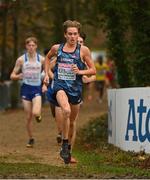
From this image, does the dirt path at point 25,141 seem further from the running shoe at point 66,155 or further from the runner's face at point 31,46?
the runner's face at point 31,46

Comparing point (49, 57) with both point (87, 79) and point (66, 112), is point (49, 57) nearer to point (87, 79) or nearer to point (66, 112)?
point (87, 79)

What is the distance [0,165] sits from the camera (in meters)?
11.0

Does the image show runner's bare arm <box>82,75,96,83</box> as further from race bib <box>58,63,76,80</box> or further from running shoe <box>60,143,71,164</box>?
running shoe <box>60,143,71,164</box>

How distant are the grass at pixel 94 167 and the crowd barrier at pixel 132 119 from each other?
7.3 inches

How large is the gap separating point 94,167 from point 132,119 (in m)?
1.86

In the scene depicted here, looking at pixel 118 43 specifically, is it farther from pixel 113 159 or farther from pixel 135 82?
pixel 113 159

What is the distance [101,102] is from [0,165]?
876 inches

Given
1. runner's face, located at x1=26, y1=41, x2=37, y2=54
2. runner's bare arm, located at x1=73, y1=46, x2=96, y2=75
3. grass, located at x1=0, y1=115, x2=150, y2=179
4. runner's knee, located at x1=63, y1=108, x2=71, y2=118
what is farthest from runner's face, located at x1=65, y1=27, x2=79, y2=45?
runner's face, located at x1=26, y1=41, x2=37, y2=54

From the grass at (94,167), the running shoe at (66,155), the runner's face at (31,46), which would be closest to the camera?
the grass at (94,167)

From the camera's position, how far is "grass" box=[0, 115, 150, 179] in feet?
33.0

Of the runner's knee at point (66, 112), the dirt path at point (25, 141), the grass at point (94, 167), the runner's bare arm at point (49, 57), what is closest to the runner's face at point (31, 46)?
the dirt path at point (25, 141)

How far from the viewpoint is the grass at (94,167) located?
396 inches

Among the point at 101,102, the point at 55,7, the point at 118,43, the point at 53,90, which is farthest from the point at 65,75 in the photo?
the point at 101,102

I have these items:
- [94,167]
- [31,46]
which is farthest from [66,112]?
[31,46]
